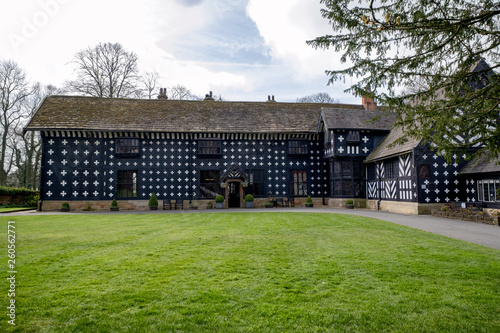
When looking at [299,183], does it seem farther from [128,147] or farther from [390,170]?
[128,147]

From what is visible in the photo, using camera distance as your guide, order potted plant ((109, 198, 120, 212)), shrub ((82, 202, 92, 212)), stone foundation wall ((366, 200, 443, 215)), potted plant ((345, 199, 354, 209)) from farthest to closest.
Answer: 1. potted plant ((345, 199, 354, 209))
2. shrub ((82, 202, 92, 212))
3. potted plant ((109, 198, 120, 212))
4. stone foundation wall ((366, 200, 443, 215))

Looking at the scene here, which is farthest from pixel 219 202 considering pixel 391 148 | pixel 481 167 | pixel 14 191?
pixel 14 191

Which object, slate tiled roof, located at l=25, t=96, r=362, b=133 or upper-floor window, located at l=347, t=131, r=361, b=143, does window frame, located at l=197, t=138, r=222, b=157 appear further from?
upper-floor window, located at l=347, t=131, r=361, b=143

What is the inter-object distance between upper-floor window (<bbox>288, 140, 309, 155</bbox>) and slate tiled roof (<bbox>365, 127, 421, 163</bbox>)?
4.58m

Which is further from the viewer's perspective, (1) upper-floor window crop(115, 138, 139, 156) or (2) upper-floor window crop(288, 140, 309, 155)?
(2) upper-floor window crop(288, 140, 309, 155)

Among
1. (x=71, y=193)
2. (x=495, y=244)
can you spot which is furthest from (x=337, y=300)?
(x=71, y=193)

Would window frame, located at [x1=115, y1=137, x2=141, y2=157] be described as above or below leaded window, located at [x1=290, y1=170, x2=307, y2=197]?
above

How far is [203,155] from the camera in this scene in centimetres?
2314

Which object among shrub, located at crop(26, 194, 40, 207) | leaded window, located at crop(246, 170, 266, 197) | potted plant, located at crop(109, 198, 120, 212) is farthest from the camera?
shrub, located at crop(26, 194, 40, 207)

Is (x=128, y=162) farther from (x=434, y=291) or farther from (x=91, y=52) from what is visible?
(x=434, y=291)

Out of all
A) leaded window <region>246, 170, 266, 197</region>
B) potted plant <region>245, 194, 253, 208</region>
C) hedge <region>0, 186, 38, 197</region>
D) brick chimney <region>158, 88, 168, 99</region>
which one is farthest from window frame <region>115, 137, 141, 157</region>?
hedge <region>0, 186, 38, 197</region>

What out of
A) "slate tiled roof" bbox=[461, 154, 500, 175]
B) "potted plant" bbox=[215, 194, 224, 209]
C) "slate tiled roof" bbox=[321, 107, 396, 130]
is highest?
"slate tiled roof" bbox=[321, 107, 396, 130]

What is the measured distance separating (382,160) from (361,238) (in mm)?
13195

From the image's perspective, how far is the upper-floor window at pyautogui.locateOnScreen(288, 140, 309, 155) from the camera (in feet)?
78.7
